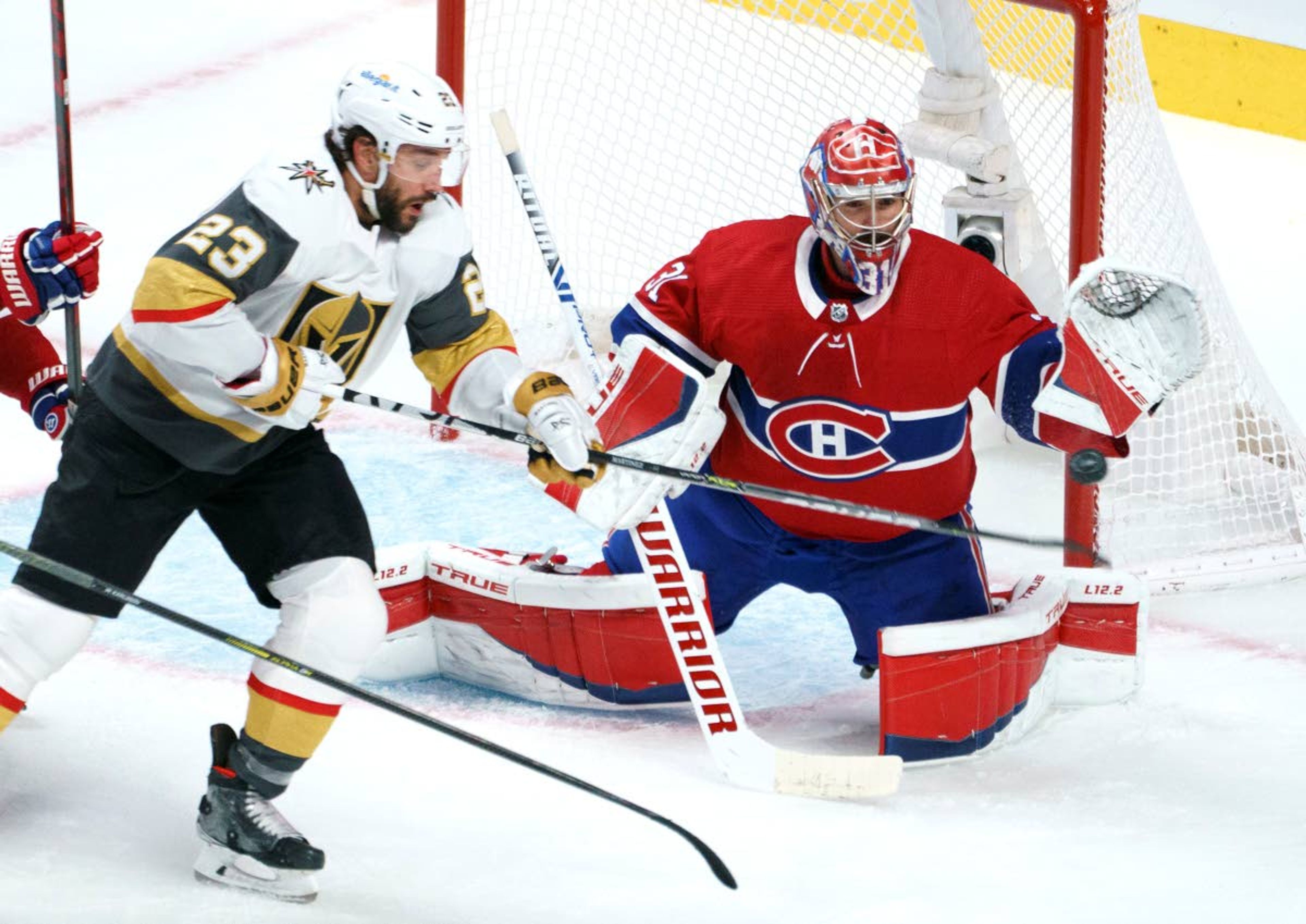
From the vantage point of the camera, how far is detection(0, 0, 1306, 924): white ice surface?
2402 mm

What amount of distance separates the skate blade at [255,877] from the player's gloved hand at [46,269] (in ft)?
2.80

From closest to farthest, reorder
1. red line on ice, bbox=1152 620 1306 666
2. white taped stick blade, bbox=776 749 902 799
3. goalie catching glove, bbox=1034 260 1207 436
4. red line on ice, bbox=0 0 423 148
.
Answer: goalie catching glove, bbox=1034 260 1207 436, white taped stick blade, bbox=776 749 902 799, red line on ice, bbox=1152 620 1306 666, red line on ice, bbox=0 0 423 148

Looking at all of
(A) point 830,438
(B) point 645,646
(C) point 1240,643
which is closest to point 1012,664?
(A) point 830,438

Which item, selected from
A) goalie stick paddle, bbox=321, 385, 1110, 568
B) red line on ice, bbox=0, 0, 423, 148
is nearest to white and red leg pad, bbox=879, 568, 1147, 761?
goalie stick paddle, bbox=321, 385, 1110, 568

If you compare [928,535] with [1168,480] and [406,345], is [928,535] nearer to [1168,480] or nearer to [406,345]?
[1168,480]

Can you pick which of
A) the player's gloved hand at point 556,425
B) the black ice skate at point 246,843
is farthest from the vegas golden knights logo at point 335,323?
the black ice skate at point 246,843

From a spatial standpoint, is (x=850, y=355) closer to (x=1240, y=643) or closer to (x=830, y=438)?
(x=830, y=438)

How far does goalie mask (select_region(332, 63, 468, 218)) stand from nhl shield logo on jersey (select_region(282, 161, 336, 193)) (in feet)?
0.13

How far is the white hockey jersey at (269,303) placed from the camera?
2.25 metres

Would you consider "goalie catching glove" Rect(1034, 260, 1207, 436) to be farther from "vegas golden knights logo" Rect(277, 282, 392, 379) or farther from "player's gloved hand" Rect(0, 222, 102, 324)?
"player's gloved hand" Rect(0, 222, 102, 324)

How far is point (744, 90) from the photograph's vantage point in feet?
14.3

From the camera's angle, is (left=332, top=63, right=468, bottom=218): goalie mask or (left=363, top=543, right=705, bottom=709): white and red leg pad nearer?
(left=332, top=63, right=468, bottom=218): goalie mask

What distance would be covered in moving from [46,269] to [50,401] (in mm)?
317

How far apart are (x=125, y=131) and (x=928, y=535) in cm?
335
